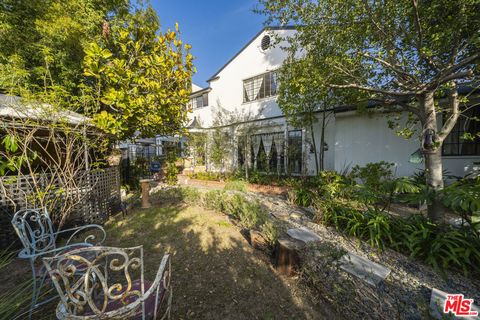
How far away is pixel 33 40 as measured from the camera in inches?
248

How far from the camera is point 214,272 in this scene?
2631 mm

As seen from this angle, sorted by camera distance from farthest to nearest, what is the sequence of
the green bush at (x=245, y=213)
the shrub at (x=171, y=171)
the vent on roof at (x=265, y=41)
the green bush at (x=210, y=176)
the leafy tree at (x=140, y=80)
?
1. the green bush at (x=210, y=176)
2. the vent on roof at (x=265, y=41)
3. the shrub at (x=171, y=171)
4. the green bush at (x=245, y=213)
5. the leafy tree at (x=140, y=80)

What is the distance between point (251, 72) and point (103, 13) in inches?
264

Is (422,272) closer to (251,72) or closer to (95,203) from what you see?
(95,203)

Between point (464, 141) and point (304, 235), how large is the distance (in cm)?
673

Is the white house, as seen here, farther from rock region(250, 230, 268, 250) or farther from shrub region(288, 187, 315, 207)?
rock region(250, 230, 268, 250)

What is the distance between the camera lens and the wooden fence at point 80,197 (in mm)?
3088

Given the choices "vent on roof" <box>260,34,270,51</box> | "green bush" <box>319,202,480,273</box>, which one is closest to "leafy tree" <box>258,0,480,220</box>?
"green bush" <box>319,202,480,273</box>

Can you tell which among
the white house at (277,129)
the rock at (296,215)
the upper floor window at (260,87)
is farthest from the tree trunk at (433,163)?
the upper floor window at (260,87)

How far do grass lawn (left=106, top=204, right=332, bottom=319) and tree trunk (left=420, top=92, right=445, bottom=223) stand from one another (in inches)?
112

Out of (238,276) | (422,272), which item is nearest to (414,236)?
(422,272)

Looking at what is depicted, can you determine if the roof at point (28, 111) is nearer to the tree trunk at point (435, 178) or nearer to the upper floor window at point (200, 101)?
the tree trunk at point (435, 178)

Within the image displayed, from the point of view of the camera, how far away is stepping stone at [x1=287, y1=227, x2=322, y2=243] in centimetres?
326

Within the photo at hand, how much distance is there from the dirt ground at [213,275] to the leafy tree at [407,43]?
3.15 m
